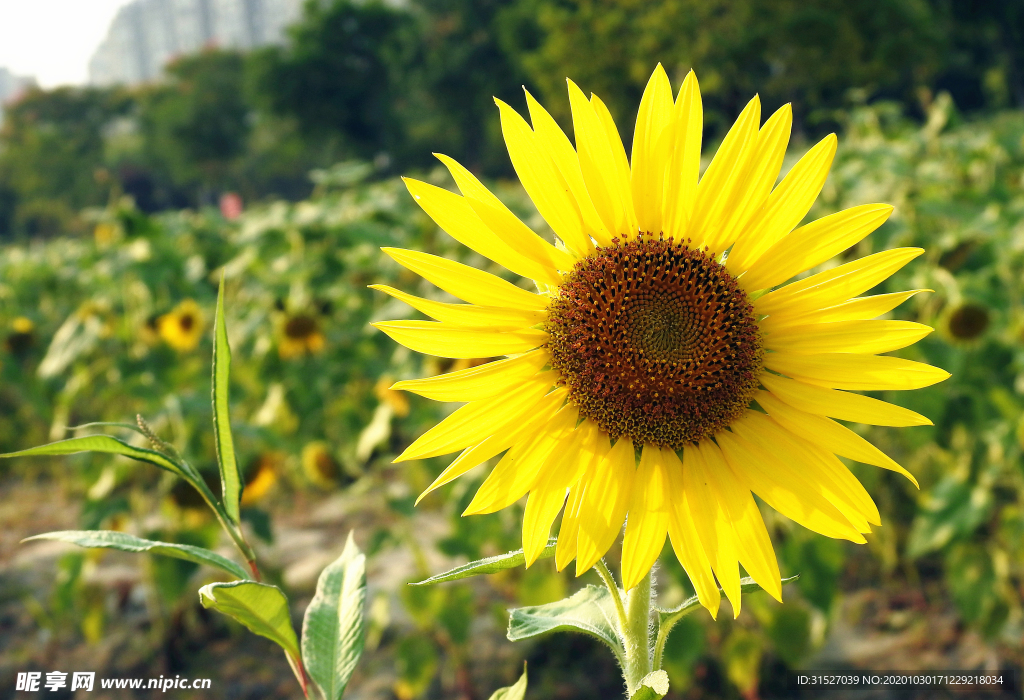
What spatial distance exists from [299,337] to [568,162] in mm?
2428

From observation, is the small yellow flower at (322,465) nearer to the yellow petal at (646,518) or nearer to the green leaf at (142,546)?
the yellow petal at (646,518)

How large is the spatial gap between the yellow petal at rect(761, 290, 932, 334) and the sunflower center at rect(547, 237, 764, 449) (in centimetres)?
3

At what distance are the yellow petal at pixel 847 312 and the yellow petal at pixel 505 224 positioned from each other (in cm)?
21

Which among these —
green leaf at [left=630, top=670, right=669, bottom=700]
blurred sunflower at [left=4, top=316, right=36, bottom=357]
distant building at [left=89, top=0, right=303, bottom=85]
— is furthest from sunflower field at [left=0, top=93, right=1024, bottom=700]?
distant building at [left=89, top=0, right=303, bottom=85]

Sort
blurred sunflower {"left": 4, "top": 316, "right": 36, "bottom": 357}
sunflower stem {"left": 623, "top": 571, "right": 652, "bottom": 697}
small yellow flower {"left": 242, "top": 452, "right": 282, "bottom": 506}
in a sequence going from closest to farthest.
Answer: sunflower stem {"left": 623, "top": 571, "right": 652, "bottom": 697} → small yellow flower {"left": 242, "top": 452, "right": 282, "bottom": 506} → blurred sunflower {"left": 4, "top": 316, "right": 36, "bottom": 357}

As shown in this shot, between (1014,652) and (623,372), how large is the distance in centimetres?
247

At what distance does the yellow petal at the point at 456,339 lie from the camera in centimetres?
73

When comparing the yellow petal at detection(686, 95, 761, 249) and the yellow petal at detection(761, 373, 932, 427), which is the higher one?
the yellow petal at detection(686, 95, 761, 249)

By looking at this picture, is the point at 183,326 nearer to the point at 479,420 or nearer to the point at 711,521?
the point at 479,420

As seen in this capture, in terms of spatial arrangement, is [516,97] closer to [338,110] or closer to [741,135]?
[338,110]

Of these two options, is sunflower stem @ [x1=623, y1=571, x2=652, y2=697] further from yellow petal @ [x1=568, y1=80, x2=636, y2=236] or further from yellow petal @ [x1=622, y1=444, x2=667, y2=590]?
yellow petal @ [x1=568, y1=80, x2=636, y2=236]

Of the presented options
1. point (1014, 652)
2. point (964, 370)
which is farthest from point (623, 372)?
point (1014, 652)

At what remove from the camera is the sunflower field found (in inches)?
93.4

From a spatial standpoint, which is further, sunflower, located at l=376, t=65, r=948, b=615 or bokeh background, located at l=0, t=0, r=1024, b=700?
bokeh background, located at l=0, t=0, r=1024, b=700
